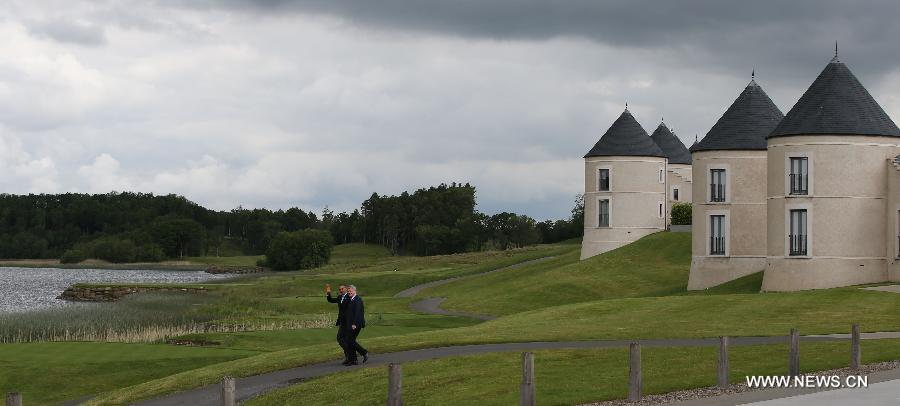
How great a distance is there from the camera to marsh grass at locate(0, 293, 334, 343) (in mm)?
48719

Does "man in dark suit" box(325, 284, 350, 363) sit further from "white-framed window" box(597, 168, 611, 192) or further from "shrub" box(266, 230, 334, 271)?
"shrub" box(266, 230, 334, 271)

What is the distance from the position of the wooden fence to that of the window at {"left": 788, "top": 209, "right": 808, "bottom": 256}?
28596mm

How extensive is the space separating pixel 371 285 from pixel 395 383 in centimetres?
6846

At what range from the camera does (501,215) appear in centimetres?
19350

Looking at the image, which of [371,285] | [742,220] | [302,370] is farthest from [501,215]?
[302,370]

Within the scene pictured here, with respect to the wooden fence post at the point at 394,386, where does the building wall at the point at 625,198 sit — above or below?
above

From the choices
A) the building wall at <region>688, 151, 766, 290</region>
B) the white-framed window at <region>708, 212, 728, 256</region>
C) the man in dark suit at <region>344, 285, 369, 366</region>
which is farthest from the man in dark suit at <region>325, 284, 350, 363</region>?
the white-framed window at <region>708, 212, 728, 256</region>

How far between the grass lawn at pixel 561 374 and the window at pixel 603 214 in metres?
54.2

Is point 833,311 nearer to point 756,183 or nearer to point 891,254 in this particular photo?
point 891,254

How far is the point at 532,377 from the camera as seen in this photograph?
21500 millimetres

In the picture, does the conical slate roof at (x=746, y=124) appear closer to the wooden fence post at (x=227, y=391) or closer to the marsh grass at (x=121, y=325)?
the marsh grass at (x=121, y=325)

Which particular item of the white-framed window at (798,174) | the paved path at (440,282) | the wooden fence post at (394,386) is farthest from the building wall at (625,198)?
the wooden fence post at (394,386)

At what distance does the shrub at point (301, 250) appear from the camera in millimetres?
163000

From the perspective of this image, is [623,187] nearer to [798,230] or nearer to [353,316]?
[798,230]
